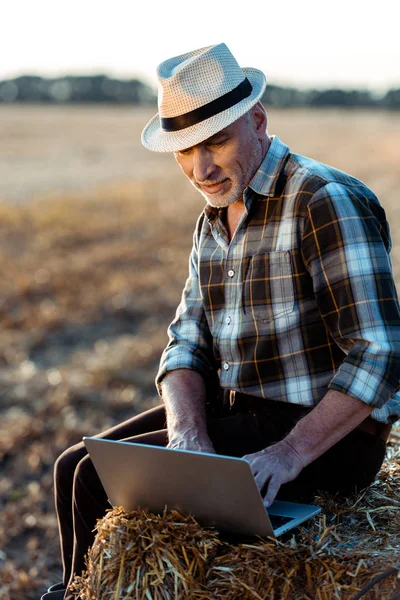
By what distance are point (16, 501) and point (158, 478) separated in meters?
3.17

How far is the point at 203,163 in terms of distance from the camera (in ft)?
10.0

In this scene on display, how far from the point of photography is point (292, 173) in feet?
9.94

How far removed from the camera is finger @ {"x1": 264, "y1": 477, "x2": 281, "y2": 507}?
2.62m

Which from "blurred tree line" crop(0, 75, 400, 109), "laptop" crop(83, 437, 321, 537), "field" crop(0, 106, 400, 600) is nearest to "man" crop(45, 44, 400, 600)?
"laptop" crop(83, 437, 321, 537)

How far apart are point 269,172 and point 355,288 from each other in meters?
0.56

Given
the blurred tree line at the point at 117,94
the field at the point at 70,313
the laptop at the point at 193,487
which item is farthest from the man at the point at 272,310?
the blurred tree line at the point at 117,94

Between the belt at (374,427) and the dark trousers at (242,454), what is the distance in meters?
0.02

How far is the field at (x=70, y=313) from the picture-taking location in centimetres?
560

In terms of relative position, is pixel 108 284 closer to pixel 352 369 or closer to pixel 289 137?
pixel 352 369

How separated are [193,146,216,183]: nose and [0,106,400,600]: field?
2619 millimetres

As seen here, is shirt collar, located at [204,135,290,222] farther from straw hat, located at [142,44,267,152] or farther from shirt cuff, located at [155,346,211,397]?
shirt cuff, located at [155,346,211,397]

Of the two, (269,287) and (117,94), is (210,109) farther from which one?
(117,94)

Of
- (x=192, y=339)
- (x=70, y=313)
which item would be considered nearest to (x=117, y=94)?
(x=70, y=313)

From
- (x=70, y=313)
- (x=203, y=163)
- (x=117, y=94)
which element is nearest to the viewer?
(x=203, y=163)
